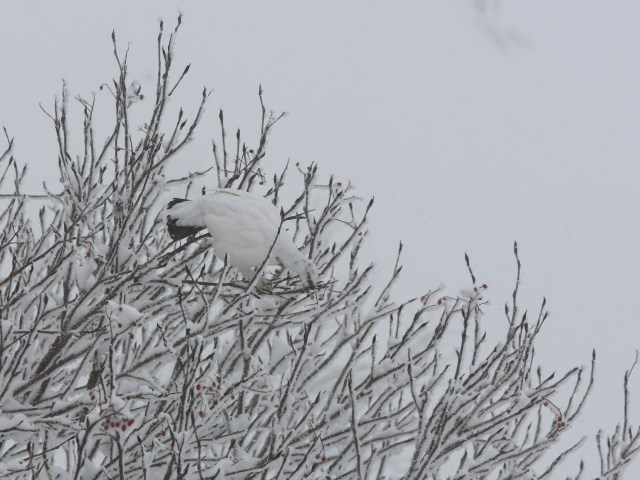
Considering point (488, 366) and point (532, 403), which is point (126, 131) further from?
point (532, 403)

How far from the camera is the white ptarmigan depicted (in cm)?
290

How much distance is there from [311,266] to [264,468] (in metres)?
0.94

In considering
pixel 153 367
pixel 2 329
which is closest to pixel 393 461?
pixel 153 367

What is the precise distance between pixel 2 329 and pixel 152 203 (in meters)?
1.36

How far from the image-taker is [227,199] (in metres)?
3.00

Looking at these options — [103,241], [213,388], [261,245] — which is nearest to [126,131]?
[103,241]

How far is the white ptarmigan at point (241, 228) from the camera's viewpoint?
2904mm

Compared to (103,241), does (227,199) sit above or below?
below

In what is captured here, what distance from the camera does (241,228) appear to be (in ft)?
9.53

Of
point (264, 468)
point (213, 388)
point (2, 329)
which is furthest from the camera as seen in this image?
point (2, 329)

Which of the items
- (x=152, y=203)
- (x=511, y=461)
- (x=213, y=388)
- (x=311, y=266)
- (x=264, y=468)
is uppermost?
(x=152, y=203)

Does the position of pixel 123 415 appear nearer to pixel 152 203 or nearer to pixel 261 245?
pixel 261 245

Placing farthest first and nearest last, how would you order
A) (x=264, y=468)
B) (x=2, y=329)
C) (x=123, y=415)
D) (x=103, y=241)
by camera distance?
(x=103, y=241) < (x=2, y=329) < (x=264, y=468) < (x=123, y=415)

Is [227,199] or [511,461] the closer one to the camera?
[227,199]
